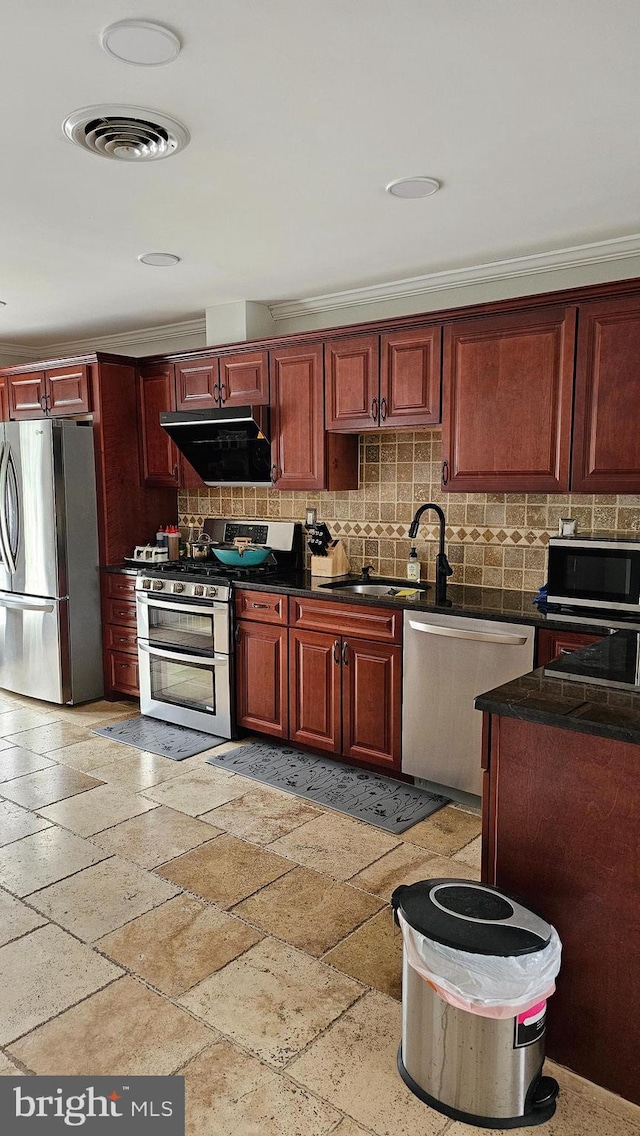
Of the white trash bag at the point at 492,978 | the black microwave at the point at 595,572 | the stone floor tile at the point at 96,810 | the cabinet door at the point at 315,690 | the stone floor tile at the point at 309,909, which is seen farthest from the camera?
the cabinet door at the point at 315,690

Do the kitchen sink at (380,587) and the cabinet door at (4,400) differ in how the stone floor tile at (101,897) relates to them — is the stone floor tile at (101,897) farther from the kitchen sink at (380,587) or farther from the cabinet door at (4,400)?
the cabinet door at (4,400)

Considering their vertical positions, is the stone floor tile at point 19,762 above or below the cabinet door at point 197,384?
below

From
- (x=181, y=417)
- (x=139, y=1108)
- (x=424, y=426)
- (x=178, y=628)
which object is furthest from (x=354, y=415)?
(x=139, y=1108)

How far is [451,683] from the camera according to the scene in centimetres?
348

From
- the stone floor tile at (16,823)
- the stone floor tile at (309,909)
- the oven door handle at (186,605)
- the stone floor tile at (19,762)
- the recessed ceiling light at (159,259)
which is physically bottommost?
the stone floor tile at (309,909)

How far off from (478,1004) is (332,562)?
2.89 meters

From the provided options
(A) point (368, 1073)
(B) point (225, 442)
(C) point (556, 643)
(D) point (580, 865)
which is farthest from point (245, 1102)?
(B) point (225, 442)

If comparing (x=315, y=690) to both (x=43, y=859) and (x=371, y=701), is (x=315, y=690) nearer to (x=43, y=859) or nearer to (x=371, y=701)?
(x=371, y=701)

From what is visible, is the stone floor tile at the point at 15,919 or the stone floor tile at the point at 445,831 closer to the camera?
the stone floor tile at the point at 15,919

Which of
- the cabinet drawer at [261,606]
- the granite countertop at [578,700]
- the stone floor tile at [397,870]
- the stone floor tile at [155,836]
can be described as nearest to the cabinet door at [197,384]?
the cabinet drawer at [261,606]

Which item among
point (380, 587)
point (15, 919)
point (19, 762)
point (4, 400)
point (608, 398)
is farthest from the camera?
point (4, 400)

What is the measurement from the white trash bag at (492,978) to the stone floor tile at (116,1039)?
76 cm

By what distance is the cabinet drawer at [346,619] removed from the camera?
3.68 meters

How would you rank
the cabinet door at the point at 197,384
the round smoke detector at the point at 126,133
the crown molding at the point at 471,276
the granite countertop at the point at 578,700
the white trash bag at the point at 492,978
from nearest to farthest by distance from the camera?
the white trash bag at the point at 492,978 → the granite countertop at the point at 578,700 → the round smoke detector at the point at 126,133 → the crown molding at the point at 471,276 → the cabinet door at the point at 197,384
